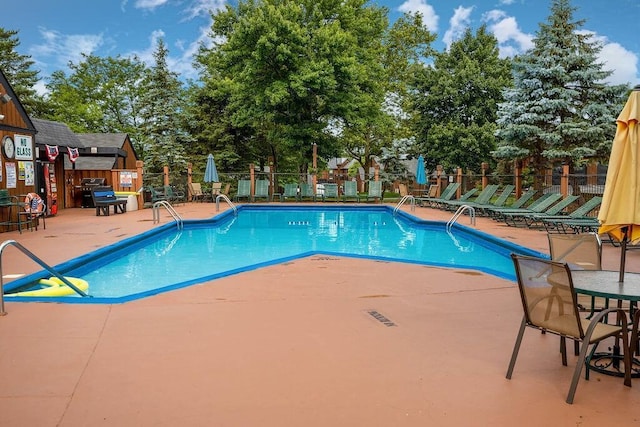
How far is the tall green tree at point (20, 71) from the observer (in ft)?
87.4

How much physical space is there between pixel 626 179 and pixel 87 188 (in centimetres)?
1727

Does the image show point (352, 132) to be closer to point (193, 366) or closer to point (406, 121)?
point (406, 121)

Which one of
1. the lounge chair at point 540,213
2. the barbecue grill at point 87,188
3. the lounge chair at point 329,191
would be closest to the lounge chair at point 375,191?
the lounge chair at point 329,191

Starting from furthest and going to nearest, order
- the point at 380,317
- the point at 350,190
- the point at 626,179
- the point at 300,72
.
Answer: the point at 350,190 < the point at 300,72 < the point at 380,317 < the point at 626,179

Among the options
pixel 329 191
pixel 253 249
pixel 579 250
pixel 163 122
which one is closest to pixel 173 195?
pixel 163 122

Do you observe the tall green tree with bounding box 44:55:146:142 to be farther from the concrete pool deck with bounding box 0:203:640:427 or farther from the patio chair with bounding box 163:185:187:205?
the concrete pool deck with bounding box 0:203:640:427

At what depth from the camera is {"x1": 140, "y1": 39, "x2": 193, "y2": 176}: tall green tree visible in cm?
2169

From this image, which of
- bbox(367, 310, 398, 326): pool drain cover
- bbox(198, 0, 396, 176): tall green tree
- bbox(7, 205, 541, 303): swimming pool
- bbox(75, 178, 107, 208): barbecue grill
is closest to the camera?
bbox(367, 310, 398, 326): pool drain cover

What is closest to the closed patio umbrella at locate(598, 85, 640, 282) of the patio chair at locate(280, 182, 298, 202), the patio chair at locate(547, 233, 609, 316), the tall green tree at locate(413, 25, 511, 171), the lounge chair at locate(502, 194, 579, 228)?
the patio chair at locate(547, 233, 609, 316)

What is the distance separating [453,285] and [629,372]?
282 centimetres

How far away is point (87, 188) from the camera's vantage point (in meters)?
17.0

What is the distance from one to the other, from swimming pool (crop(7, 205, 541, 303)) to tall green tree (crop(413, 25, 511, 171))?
7871mm

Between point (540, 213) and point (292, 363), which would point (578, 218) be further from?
point (292, 363)

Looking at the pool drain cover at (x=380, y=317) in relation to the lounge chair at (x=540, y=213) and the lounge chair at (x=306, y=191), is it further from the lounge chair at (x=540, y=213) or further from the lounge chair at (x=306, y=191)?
the lounge chair at (x=306, y=191)
